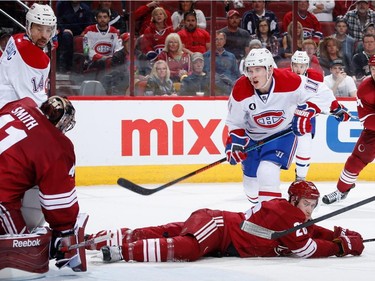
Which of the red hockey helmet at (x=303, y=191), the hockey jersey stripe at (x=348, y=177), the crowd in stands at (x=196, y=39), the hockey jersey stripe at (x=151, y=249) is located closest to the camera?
the hockey jersey stripe at (x=151, y=249)

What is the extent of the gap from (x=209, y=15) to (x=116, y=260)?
3.89m

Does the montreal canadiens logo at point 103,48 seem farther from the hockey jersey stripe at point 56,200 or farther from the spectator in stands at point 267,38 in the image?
the hockey jersey stripe at point 56,200

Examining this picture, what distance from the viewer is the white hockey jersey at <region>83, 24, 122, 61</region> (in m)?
7.40

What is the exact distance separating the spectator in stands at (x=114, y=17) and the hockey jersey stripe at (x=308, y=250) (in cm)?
360

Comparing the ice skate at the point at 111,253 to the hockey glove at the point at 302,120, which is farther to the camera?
the hockey glove at the point at 302,120

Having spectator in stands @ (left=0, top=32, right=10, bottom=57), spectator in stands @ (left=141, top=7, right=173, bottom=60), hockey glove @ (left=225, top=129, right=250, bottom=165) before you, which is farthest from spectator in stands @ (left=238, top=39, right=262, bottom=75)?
hockey glove @ (left=225, top=129, right=250, bottom=165)

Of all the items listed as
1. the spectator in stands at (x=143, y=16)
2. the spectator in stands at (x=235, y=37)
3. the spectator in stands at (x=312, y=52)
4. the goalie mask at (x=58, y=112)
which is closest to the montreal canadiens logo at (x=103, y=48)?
the spectator in stands at (x=143, y=16)

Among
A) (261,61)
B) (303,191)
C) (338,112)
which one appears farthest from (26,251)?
(338,112)

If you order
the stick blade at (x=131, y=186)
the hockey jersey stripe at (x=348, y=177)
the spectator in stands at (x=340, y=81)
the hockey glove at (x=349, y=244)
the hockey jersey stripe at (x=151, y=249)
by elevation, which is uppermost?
the spectator in stands at (x=340, y=81)

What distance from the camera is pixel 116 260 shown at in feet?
13.7

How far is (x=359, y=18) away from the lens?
8242 millimetres

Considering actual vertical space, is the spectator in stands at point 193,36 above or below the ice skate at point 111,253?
above

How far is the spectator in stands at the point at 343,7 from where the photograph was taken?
823 cm

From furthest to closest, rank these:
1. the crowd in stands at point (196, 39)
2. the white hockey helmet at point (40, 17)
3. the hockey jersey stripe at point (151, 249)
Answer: the crowd in stands at point (196, 39) < the white hockey helmet at point (40, 17) < the hockey jersey stripe at point (151, 249)
